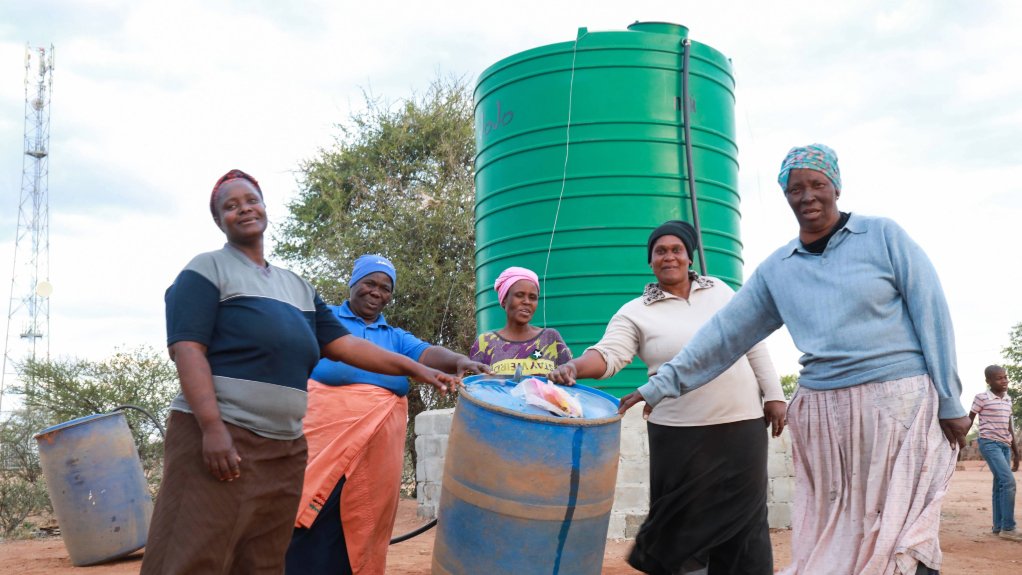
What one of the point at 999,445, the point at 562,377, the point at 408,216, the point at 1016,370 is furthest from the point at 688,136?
the point at 1016,370

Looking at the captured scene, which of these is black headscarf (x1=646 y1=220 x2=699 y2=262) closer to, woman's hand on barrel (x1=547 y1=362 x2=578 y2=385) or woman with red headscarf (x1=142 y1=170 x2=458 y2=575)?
woman's hand on barrel (x1=547 y1=362 x2=578 y2=385)

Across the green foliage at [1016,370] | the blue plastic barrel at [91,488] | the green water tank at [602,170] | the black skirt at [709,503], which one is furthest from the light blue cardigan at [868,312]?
the green foliage at [1016,370]

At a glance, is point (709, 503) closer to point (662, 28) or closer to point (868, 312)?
point (868, 312)

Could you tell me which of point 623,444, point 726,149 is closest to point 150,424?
point 623,444

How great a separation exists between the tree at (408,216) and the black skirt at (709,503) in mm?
9917

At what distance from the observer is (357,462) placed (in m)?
3.88

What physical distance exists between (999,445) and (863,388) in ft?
21.0

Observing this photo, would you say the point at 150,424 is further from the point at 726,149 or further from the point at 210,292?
the point at 210,292

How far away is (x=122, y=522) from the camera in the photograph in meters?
7.20

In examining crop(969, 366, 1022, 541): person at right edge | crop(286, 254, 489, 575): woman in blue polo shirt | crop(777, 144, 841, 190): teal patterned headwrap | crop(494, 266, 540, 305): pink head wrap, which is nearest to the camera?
crop(777, 144, 841, 190): teal patterned headwrap

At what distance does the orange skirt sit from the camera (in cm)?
383

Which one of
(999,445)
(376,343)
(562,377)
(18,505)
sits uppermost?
(376,343)

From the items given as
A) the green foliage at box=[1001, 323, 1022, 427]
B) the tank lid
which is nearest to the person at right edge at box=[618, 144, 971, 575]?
the tank lid

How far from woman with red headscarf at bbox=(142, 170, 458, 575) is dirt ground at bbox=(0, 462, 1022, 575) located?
2650 millimetres
